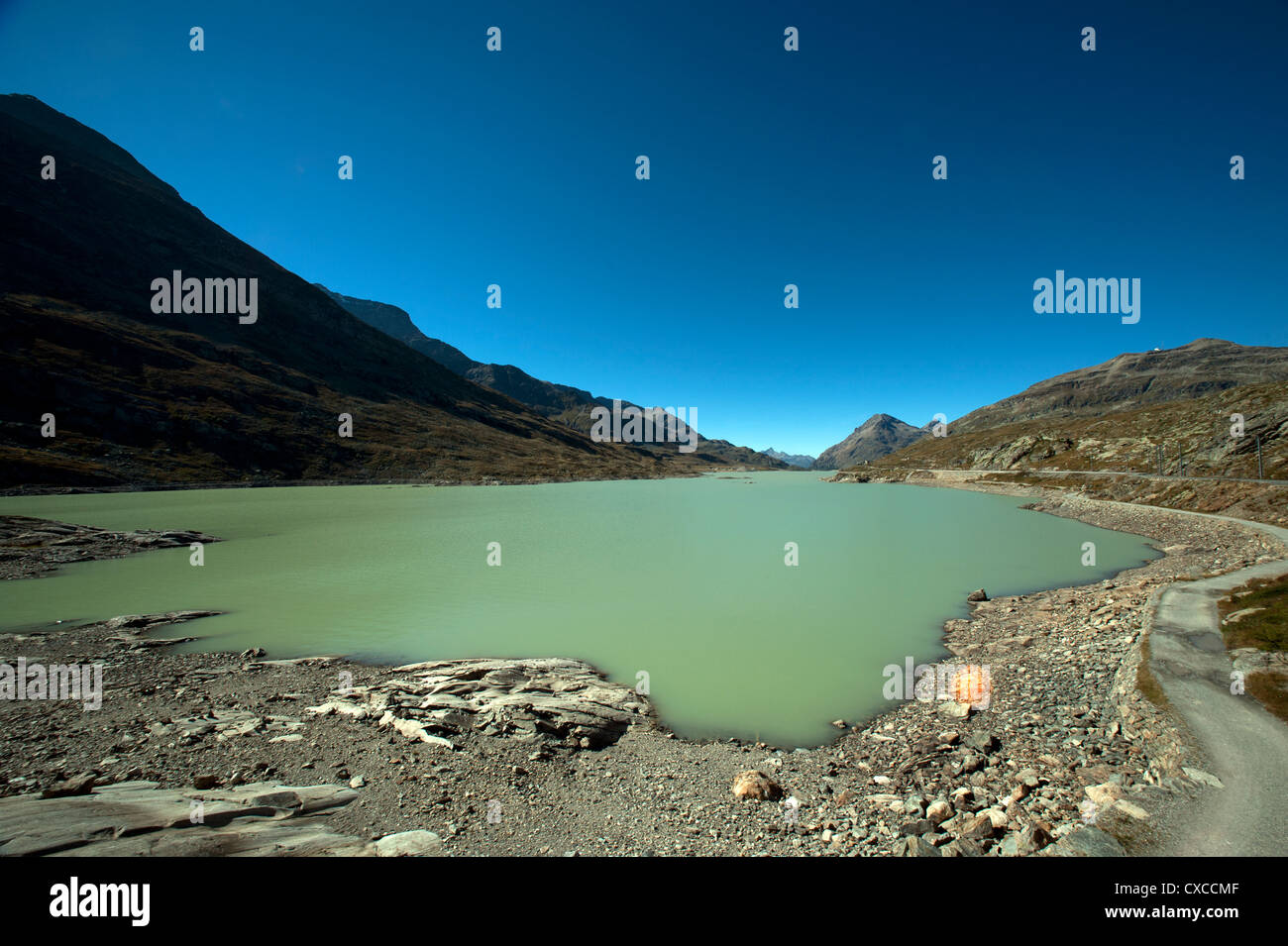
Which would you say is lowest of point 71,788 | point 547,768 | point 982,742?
point 547,768

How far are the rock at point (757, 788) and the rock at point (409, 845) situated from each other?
522cm

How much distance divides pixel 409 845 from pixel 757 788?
590 cm

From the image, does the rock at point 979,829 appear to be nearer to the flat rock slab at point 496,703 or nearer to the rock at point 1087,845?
the rock at point 1087,845

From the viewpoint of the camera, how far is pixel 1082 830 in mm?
6902

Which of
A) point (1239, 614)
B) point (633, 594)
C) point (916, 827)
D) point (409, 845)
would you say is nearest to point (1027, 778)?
point (916, 827)

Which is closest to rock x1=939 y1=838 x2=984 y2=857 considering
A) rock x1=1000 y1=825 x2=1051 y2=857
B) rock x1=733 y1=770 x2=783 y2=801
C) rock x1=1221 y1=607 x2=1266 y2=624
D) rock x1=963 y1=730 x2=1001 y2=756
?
rock x1=1000 y1=825 x2=1051 y2=857

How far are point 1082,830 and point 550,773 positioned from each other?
890 cm

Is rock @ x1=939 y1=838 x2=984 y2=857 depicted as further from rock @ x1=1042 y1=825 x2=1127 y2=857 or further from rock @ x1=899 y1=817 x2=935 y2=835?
rock @ x1=1042 y1=825 x2=1127 y2=857

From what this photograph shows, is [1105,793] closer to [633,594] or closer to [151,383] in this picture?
[633,594]

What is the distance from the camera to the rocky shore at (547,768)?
709 cm

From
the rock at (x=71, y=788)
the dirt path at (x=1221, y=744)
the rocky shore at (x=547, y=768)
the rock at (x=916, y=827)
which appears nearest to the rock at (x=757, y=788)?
the rocky shore at (x=547, y=768)

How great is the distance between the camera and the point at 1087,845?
256 inches

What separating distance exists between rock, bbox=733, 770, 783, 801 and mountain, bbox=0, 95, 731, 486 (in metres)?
110
